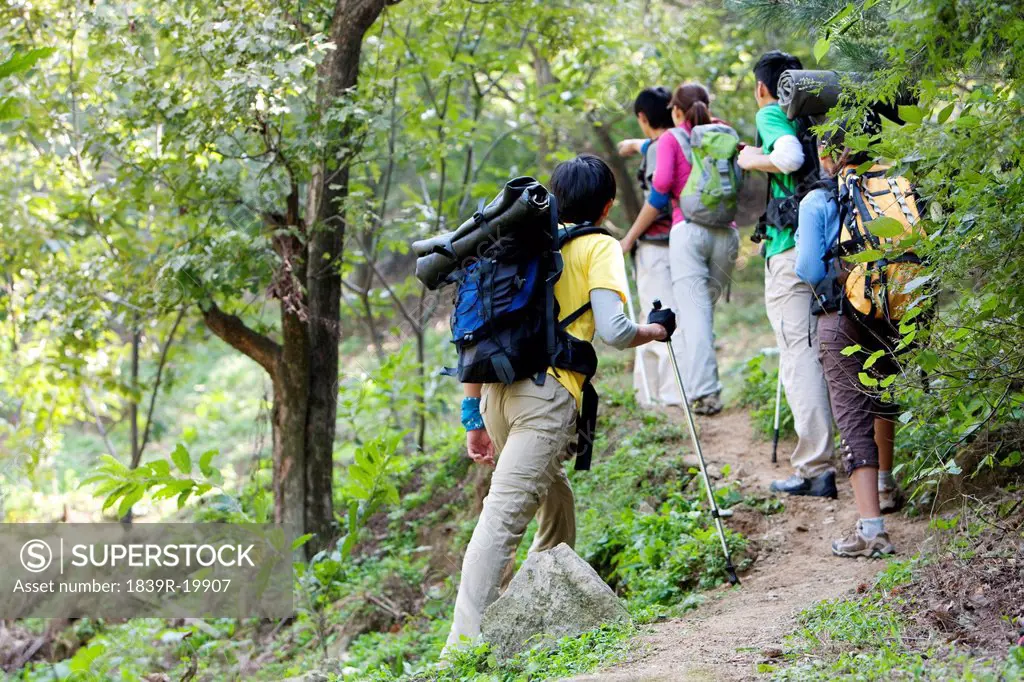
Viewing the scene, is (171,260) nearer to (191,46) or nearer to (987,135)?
(191,46)

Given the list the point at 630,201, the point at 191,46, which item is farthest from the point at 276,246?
the point at 630,201

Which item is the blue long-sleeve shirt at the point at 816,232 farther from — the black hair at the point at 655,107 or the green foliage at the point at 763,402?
the black hair at the point at 655,107

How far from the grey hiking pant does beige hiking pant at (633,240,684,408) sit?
149 mm

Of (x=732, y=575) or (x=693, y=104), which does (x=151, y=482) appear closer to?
(x=732, y=575)

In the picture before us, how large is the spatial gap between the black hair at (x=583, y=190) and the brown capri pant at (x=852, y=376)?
136 centimetres

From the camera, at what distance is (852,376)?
4891 millimetres

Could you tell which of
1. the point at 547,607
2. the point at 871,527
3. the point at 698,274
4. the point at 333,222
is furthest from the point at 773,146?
the point at 333,222

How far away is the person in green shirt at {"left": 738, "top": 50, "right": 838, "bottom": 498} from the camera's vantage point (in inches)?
216

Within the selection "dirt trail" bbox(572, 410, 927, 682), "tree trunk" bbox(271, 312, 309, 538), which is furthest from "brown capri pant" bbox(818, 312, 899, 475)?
"tree trunk" bbox(271, 312, 309, 538)

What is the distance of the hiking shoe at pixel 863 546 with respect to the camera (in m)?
4.74

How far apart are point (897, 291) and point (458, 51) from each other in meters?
5.98

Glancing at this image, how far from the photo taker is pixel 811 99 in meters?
5.38

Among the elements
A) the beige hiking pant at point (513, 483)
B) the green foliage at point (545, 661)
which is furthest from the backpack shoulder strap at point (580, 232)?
the green foliage at point (545, 661)

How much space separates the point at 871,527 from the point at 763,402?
283 centimetres
